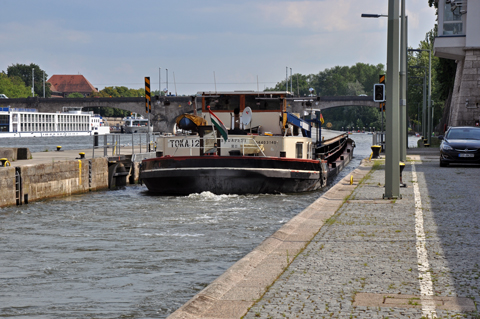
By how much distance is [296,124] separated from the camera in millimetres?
22891

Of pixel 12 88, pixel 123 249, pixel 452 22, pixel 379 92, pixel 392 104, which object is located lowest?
pixel 123 249

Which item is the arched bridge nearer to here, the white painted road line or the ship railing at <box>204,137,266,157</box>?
the ship railing at <box>204,137,266,157</box>

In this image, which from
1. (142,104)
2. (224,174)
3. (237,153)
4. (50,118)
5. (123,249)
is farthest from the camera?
(142,104)

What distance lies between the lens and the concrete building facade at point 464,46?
43125mm

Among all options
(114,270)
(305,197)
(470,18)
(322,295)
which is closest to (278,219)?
(305,197)

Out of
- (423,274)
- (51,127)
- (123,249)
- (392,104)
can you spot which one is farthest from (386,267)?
(51,127)

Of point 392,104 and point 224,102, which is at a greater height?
point 224,102

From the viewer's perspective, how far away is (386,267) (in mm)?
7551

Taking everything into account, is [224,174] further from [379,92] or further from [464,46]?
[464,46]

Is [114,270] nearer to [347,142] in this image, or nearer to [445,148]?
[445,148]

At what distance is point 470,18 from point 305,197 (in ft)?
90.0

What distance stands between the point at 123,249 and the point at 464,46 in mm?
37265

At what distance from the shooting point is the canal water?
786cm

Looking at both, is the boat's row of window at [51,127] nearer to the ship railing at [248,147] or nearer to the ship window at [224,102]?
the ship window at [224,102]
